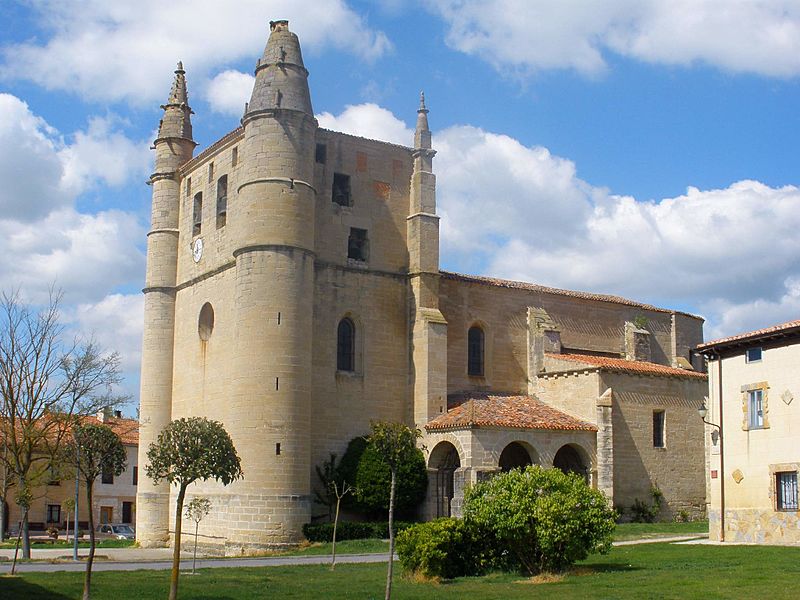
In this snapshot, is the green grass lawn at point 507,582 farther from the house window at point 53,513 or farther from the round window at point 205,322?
the house window at point 53,513

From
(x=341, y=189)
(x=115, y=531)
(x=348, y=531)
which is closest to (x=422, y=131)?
(x=341, y=189)

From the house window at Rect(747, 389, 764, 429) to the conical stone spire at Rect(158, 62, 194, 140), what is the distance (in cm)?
2980

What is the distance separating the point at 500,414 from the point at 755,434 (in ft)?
37.3

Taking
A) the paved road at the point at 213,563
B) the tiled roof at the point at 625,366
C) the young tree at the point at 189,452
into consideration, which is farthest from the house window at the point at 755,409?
the young tree at the point at 189,452

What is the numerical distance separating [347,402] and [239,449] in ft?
17.0

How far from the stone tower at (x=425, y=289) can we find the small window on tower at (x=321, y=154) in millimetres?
4084

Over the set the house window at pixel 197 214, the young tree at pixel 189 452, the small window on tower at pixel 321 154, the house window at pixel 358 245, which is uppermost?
the small window on tower at pixel 321 154

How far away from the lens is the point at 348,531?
36.5 m

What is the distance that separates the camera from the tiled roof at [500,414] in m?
38.0

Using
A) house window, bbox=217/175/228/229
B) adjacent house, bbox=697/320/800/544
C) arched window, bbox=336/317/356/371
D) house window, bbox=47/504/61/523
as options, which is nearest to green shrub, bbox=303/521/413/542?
arched window, bbox=336/317/356/371

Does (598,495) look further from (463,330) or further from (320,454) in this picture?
(463,330)

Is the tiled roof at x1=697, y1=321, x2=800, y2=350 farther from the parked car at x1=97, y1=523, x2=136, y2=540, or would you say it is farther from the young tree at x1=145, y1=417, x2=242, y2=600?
the parked car at x1=97, y1=523, x2=136, y2=540

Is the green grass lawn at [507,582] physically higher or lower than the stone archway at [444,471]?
lower

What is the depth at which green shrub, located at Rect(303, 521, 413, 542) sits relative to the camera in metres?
36.1
